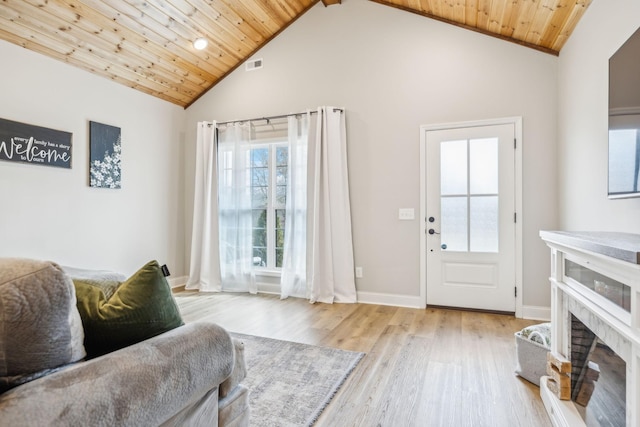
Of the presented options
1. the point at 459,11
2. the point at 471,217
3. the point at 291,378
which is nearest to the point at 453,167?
the point at 471,217

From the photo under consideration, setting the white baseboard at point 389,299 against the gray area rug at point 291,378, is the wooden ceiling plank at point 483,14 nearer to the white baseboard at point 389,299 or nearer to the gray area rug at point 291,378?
the white baseboard at point 389,299

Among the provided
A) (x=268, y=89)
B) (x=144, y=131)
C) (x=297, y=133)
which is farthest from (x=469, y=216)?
(x=144, y=131)

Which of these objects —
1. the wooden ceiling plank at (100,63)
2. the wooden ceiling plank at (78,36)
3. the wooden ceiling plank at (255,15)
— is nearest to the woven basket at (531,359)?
the wooden ceiling plank at (255,15)

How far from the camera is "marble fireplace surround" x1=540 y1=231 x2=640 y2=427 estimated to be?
1034mm

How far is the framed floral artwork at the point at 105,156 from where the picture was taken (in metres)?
3.79

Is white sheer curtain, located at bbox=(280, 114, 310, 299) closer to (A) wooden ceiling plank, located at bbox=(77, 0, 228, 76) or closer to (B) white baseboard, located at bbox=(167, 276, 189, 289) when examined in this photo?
(A) wooden ceiling plank, located at bbox=(77, 0, 228, 76)

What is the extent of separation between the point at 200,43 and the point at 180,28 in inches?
11.5

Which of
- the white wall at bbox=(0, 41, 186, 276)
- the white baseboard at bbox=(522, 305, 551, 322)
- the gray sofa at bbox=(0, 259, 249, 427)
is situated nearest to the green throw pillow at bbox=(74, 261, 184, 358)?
the gray sofa at bbox=(0, 259, 249, 427)

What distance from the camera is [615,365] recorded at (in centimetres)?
124

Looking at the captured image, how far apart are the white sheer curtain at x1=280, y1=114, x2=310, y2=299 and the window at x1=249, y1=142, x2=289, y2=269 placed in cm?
23

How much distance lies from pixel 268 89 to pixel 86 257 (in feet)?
9.83

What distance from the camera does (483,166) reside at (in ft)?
11.6

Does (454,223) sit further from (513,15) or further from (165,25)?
(165,25)

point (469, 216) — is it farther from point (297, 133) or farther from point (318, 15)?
point (318, 15)
